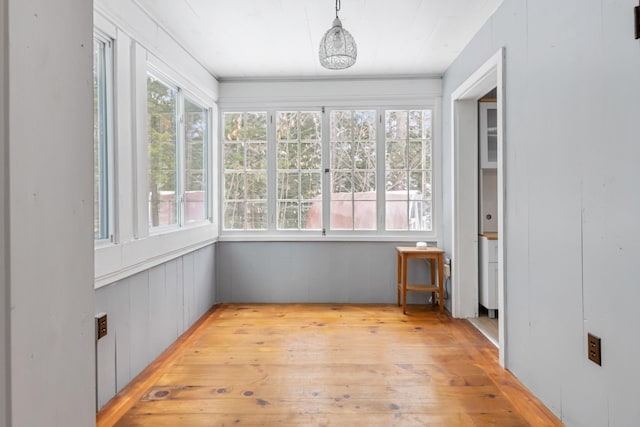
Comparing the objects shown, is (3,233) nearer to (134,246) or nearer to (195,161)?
(134,246)

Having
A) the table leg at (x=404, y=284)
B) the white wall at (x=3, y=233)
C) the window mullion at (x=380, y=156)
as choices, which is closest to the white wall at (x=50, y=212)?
the white wall at (x=3, y=233)

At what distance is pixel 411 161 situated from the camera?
4434 millimetres

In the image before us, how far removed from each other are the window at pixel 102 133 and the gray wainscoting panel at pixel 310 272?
2.14 meters

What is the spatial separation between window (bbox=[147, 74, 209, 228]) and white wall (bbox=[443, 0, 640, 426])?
2462 millimetres

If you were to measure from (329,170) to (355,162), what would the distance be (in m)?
0.30

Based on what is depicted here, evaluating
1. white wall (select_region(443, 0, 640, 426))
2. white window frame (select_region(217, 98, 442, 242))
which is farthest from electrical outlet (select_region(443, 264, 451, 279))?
white wall (select_region(443, 0, 640, 426))

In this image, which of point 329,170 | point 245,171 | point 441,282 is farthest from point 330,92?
point 441,282

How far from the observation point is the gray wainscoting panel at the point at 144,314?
2326 millimetres

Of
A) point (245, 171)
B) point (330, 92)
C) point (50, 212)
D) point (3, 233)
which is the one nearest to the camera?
point (3, 233)

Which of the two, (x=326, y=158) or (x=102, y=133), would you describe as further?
(x=326, y=158)

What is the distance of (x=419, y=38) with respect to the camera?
10.9 feet

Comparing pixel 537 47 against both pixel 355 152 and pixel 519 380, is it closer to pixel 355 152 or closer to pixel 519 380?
pixel 519 380

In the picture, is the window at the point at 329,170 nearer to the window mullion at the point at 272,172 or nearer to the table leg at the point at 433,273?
the window mullion at the point at 272,172

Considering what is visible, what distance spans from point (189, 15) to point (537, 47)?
228 centimetres
